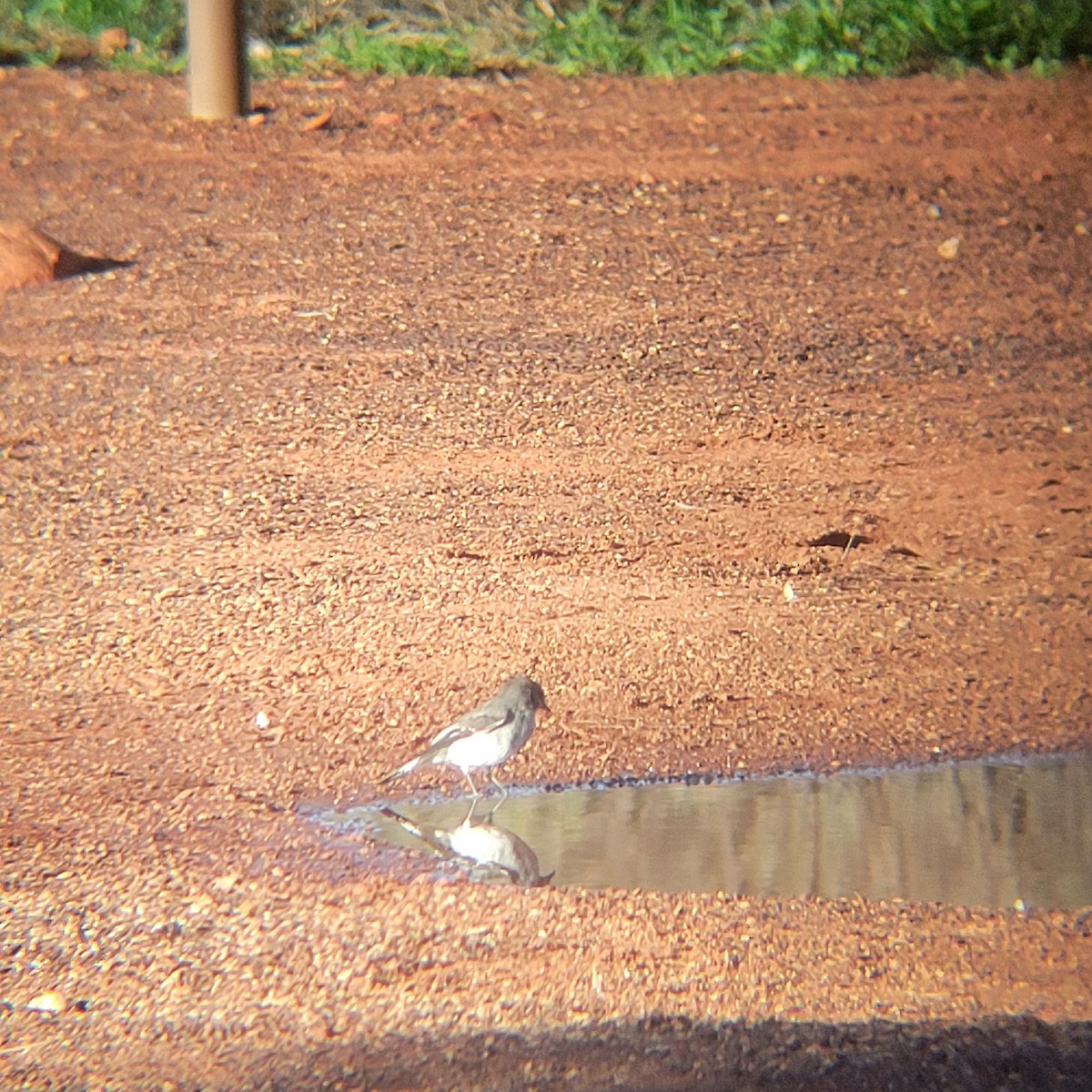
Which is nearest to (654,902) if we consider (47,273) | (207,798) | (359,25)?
(207,798)

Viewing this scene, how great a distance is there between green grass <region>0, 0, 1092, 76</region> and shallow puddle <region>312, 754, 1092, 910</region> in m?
7.14

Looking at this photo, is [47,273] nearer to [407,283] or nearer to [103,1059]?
[407,283]

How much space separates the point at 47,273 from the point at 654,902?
583 centimetres

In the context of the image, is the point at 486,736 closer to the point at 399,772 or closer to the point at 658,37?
the point at 399,772

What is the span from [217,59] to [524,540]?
483 centimetres

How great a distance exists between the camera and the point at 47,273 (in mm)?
8523

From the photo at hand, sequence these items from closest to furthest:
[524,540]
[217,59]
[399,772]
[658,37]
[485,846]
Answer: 1. [485,846]
2. [399,772]
3. [524,540]
4. [217,59]
5. [658,37]

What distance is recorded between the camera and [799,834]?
16.8 feet

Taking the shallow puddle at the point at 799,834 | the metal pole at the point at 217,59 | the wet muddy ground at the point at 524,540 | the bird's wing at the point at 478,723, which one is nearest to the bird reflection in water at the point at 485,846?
the shallow puddle at the point at 799,834

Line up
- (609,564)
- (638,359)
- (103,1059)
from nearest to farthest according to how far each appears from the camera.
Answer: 1. (103,1059)
2. (609,564)
3. (638,359)

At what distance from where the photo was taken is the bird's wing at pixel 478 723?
5.08 metres

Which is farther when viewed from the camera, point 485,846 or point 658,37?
point 658,37

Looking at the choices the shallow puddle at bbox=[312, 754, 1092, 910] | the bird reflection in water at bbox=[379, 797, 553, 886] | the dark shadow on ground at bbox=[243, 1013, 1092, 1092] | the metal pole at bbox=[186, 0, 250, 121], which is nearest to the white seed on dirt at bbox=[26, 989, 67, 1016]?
the dark shadow on ground at bbox=[243, 1013, 1092, 1092]

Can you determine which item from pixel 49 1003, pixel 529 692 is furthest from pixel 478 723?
pixel 49 1003
